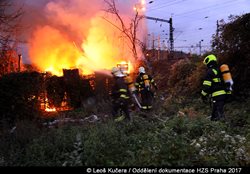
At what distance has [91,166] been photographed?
6.03 meters

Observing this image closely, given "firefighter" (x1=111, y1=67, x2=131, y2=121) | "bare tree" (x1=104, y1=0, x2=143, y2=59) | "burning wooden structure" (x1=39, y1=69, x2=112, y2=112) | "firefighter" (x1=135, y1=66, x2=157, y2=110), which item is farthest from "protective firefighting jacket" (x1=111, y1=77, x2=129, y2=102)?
"bare tree" (x1=104, y1=0, x2=143, y2=59)

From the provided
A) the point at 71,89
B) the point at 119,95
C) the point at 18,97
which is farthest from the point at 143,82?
the point at 18,97

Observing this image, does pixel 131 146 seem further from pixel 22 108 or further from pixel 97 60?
pixel 97 60

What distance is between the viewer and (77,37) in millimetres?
24141

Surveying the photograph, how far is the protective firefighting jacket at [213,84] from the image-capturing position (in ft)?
32.9

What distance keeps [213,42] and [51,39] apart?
1158 cm

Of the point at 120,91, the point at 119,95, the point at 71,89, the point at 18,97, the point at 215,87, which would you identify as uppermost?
the point at 215,87

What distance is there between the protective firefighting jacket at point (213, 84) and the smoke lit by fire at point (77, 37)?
43.5 feet

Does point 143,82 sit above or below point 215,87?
below

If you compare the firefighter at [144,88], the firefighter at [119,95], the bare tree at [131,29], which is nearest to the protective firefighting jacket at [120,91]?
the firefighter at [119,95]

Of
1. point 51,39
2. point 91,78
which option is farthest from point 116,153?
point 51,39

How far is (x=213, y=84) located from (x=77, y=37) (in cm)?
1531

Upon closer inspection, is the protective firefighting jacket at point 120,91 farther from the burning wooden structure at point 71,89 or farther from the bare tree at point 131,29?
the bare tree at point 131,29

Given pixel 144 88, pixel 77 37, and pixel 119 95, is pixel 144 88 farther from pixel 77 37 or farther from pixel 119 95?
pixel 77 37
